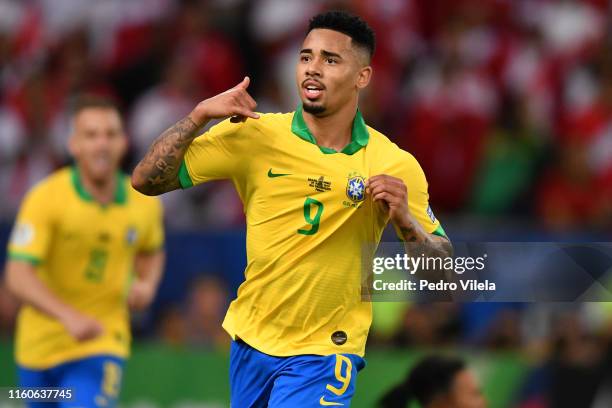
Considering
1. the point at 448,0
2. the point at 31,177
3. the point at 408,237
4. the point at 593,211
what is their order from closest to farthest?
the point at 408,237
the point at 593,211
the point at 31,177
the point at 448,0

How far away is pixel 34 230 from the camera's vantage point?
903 centimetres

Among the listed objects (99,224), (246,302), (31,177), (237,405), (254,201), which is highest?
(31,177)

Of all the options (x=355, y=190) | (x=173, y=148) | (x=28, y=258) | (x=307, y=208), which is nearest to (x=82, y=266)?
(x=28, y=258)

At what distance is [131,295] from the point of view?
9.21m

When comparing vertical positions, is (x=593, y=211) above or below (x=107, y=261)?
above

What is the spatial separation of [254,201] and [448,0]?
9.46m

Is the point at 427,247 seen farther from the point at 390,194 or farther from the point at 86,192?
the point at 86,192

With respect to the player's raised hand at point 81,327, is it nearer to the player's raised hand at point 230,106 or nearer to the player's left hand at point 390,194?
the player's raised hand at point 230,106

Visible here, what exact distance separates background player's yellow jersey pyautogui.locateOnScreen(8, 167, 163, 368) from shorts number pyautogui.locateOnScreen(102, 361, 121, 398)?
94 mm

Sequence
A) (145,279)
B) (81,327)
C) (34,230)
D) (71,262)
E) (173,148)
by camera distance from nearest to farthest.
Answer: (173,148) < (81,327) < (34,230) < (71,262) < (145,279)

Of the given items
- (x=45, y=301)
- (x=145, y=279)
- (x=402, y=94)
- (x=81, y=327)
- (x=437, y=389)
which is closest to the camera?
(x=437, y=389)

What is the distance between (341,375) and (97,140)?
3.29 meters

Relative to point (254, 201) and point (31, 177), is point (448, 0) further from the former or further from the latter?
point (254, 201)

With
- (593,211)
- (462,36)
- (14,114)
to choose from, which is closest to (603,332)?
(593,211)
